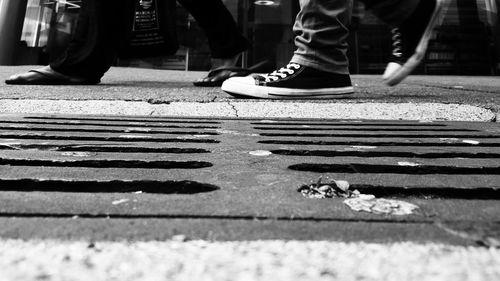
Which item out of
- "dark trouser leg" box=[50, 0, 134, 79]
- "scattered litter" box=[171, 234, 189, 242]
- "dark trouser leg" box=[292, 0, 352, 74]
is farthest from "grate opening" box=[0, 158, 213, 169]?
"dark trouser leg" box=[50, 0, 134, 79]

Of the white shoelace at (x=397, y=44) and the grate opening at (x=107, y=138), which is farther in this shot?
the white shoelace at (x=397, y=44)

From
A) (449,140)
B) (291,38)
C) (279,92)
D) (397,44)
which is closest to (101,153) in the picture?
(449,140)

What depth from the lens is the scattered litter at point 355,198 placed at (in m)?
0.59

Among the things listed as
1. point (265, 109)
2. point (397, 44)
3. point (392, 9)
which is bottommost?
point (265, 109)

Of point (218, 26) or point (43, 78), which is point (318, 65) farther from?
point (43, 78)

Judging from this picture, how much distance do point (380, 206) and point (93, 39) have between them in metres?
2.26

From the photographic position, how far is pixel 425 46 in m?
1.47

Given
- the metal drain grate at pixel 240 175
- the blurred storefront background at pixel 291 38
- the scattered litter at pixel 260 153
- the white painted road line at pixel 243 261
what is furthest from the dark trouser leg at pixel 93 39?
the blurred storefront background at pixel 291 38

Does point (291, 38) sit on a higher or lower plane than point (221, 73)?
higher

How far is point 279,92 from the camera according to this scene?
2082 mm

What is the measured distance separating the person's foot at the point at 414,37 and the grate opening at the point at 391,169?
0.62 meters

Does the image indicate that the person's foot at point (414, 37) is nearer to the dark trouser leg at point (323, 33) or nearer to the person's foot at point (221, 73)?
the dark trouser leg at point (323, 33)

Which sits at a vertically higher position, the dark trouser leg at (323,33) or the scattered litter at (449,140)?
the dark trouser leg at (323,33)

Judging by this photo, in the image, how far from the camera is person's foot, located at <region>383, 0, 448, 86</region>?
1463mm
